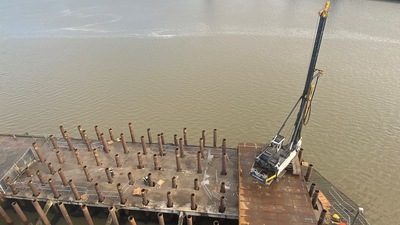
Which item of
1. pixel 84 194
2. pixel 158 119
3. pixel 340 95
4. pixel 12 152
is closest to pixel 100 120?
pixel 158 119

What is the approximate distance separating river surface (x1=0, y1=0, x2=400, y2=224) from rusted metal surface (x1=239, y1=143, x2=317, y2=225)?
240 inches

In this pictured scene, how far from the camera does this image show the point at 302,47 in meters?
40.1

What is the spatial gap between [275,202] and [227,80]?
64.8ft

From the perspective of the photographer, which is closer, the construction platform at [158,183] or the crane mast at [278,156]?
the construction platform at [158,183]

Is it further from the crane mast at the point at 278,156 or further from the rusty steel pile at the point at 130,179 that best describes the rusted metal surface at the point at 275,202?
the rusty steel pile at the point at 130,179

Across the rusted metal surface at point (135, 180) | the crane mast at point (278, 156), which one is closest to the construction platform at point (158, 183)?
the rusted metal surface at point (135, 180)

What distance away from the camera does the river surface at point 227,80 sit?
24250 millimetres

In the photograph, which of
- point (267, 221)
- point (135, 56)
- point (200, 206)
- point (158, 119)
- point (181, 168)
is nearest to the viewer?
point (267, 221)

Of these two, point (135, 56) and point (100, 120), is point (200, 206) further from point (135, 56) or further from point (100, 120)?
point (135, 56)

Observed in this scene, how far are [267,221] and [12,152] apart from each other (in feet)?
65.0

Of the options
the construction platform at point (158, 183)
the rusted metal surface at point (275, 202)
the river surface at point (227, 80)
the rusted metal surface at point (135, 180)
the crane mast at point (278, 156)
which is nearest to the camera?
the rusted metal surface at point (275, 202)

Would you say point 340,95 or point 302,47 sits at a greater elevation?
point 302,47

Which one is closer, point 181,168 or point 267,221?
point 267,221

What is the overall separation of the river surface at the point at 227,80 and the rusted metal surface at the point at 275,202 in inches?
240
